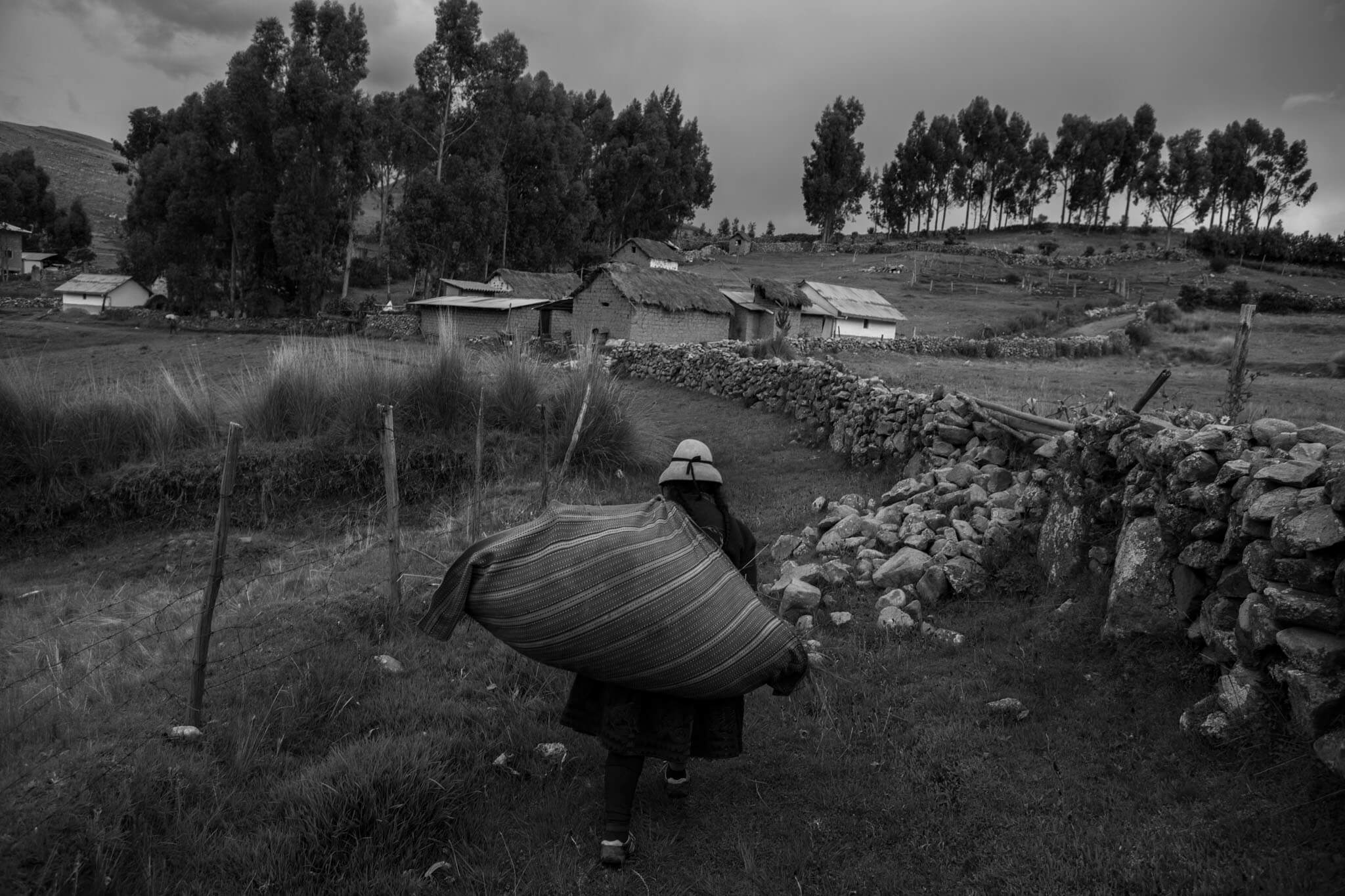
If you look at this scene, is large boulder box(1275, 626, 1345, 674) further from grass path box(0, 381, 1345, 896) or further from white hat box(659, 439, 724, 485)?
white hat box(659, 439, 724, 485)

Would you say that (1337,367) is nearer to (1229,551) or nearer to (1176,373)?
(1176,373)

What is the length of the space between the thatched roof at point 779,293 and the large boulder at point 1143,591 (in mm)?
30542

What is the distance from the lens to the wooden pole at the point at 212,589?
398 cm

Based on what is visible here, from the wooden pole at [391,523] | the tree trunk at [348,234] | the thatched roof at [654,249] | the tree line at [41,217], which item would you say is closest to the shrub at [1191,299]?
the thatched roof at [654,249]

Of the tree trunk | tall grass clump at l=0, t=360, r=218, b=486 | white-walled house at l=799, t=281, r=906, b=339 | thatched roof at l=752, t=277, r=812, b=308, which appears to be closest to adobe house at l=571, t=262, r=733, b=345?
thatched roof at l=752, t=277, r=812, b=308

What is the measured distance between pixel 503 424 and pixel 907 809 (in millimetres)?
9283

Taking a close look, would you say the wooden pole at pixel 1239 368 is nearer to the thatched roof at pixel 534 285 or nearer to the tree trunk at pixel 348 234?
the thatched roof at pixel 534 285

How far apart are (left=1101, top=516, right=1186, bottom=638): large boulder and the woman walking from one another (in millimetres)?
2510

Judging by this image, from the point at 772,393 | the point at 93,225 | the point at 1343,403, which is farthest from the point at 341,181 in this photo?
the point at 93,225

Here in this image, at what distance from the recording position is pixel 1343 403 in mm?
12078

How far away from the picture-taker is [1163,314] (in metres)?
33.0

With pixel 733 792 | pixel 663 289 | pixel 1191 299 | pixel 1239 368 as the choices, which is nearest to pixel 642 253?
pixel 663 289

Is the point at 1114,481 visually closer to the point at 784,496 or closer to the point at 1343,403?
the point at 784,496

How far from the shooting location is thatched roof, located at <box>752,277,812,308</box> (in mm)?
34969
